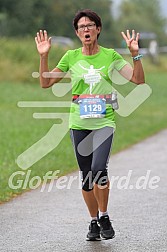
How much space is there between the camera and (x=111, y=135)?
8.10 metres

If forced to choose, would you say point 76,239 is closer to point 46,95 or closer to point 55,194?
point 55,194

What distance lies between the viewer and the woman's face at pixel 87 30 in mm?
7953

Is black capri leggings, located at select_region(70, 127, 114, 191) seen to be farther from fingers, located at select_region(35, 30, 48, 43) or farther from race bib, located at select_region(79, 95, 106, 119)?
fingers, located at select_region(35, 30, 48, 43)

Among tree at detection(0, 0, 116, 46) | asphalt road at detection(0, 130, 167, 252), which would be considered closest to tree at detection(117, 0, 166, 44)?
tree at detection(0, 0, 116, 46)

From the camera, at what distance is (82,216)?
9438 mm

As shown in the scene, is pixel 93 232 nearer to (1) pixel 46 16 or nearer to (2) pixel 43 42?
(2) pixel 43 42

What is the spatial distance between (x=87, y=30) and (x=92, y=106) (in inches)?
27.1

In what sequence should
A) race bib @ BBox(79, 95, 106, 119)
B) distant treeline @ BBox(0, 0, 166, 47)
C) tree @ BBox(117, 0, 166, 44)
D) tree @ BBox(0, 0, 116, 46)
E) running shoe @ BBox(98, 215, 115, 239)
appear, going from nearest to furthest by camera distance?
race bib @ BBox(79, 95, 106, 119) → running shoe @ BBox(98, 215, 115, 239) → tree @ BBox(0, 0, 116, 46) → distant treeline @ BBox(0, 0, 166, 47) → tree @ BBox(117, 0, 166, 44)

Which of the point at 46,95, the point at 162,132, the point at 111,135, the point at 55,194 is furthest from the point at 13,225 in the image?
the point at 46,95

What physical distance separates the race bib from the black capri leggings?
0.52ft

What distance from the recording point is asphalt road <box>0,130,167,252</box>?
784 cm

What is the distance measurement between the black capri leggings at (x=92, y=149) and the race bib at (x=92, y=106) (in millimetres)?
158

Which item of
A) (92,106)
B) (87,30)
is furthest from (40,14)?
Result: (92,106)

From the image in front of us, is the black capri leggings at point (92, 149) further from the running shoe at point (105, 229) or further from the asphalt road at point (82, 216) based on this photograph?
the asphalt road at point (82, 216)
